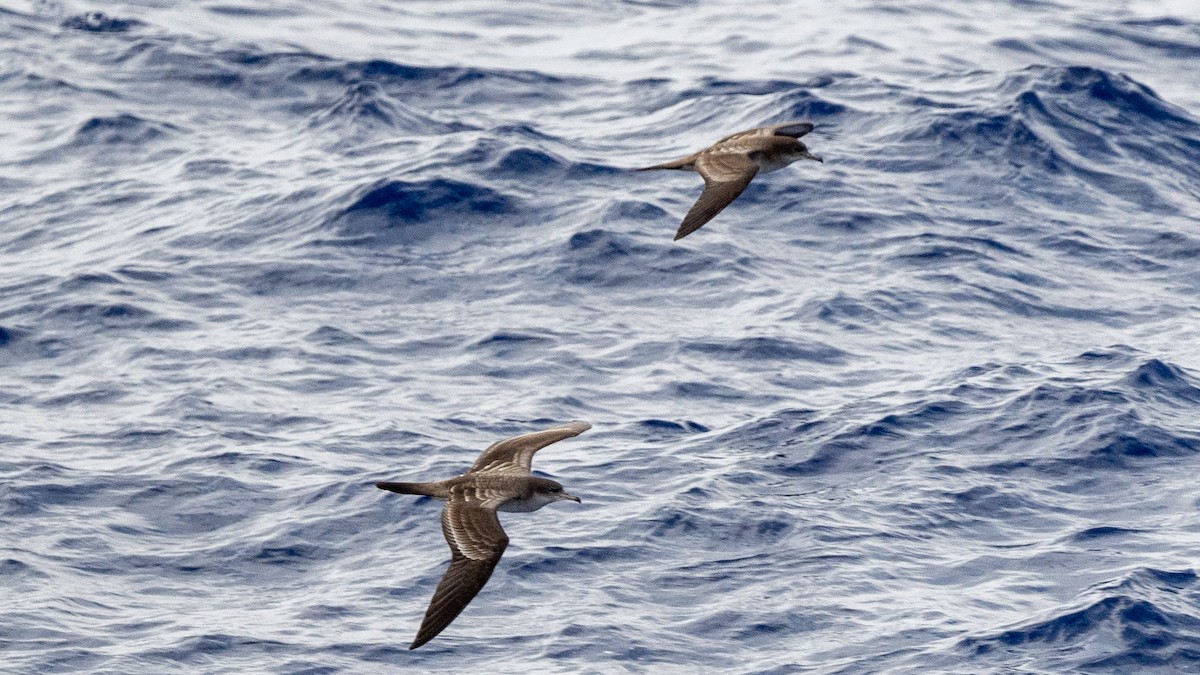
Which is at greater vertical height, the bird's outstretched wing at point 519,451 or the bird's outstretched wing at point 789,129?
the bird's outstretched wing at point 789,129

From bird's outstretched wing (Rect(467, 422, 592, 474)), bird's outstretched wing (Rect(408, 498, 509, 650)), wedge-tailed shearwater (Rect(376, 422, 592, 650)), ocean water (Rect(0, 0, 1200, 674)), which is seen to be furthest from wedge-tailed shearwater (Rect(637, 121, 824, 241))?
bird's outstretched wing (Rect(408, 498, 509, 650))

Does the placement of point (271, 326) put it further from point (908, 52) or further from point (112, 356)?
point (908, 52)

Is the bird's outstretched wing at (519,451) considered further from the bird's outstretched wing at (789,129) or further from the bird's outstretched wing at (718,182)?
the bird's outstretched wing at (789,129)

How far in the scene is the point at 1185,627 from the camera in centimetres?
1346

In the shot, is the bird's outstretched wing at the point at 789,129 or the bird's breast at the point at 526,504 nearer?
the bird's breast at the point at 526,504

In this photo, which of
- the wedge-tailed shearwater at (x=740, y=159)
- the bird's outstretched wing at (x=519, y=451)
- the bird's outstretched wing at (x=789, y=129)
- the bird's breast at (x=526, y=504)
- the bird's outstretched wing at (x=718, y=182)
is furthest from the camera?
the bird's outstretched wing at (x=789, y=129)

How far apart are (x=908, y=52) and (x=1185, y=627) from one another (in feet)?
45.9

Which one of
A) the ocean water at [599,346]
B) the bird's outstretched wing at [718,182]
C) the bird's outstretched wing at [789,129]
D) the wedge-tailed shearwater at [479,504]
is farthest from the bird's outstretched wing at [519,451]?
the bird's outstretched wing at [789,129]

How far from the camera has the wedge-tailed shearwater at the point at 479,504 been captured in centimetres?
1105

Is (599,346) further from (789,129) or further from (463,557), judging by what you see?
(463,557)

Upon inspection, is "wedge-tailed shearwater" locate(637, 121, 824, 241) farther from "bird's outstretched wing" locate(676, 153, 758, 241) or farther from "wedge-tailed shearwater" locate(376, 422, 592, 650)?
"wedge-tailed shearwater" locate(376, 422, 592, 650)

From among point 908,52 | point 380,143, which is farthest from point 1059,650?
point 908,52

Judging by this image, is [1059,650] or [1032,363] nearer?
[1059,650]

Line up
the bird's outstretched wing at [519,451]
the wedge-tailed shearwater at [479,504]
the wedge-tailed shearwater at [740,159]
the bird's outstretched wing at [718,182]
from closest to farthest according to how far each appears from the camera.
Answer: the wedge-tailed shearwater at [479,504] < the bird's outstretched wing at [519,451] < the bird's outstretched wing at [718,182] < the wedge-tailed shearwater at [740,159]
